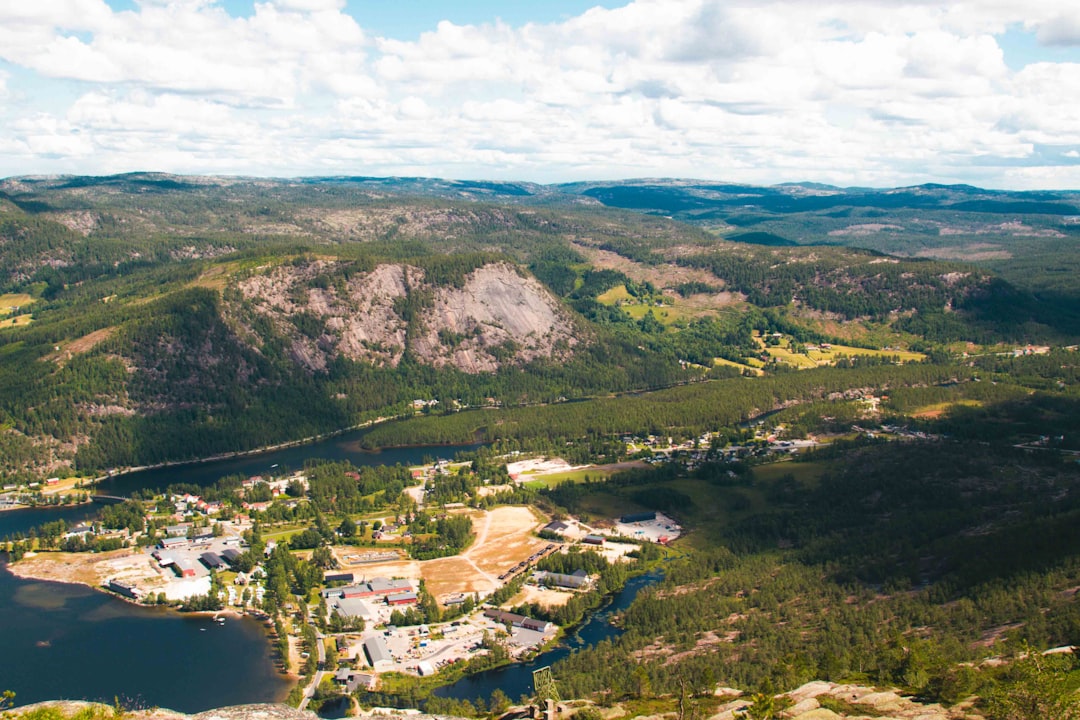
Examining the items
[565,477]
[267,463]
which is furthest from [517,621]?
[267,463]

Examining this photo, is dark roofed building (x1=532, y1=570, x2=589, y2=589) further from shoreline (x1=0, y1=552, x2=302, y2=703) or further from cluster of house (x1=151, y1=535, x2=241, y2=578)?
cluster of house (x1=151, y1=535, x2=241, y2=578)

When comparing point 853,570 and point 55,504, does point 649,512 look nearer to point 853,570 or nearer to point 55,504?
point 853,570

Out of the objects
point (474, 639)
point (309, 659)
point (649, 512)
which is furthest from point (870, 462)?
point (309, 659)

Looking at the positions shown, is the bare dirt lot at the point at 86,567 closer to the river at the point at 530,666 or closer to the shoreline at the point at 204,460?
the shoreline at the point at 204,460

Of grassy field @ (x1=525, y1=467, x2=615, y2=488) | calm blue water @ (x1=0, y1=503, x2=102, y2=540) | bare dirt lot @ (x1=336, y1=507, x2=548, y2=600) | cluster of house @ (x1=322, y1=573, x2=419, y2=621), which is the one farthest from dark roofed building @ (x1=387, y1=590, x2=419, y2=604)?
calm blue water @ (x1=0, y1=503, x2=102, y2=540)

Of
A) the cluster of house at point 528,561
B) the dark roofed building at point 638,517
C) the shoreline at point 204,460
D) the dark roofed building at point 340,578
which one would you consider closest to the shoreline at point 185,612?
the dark roofed building at point 340,578
